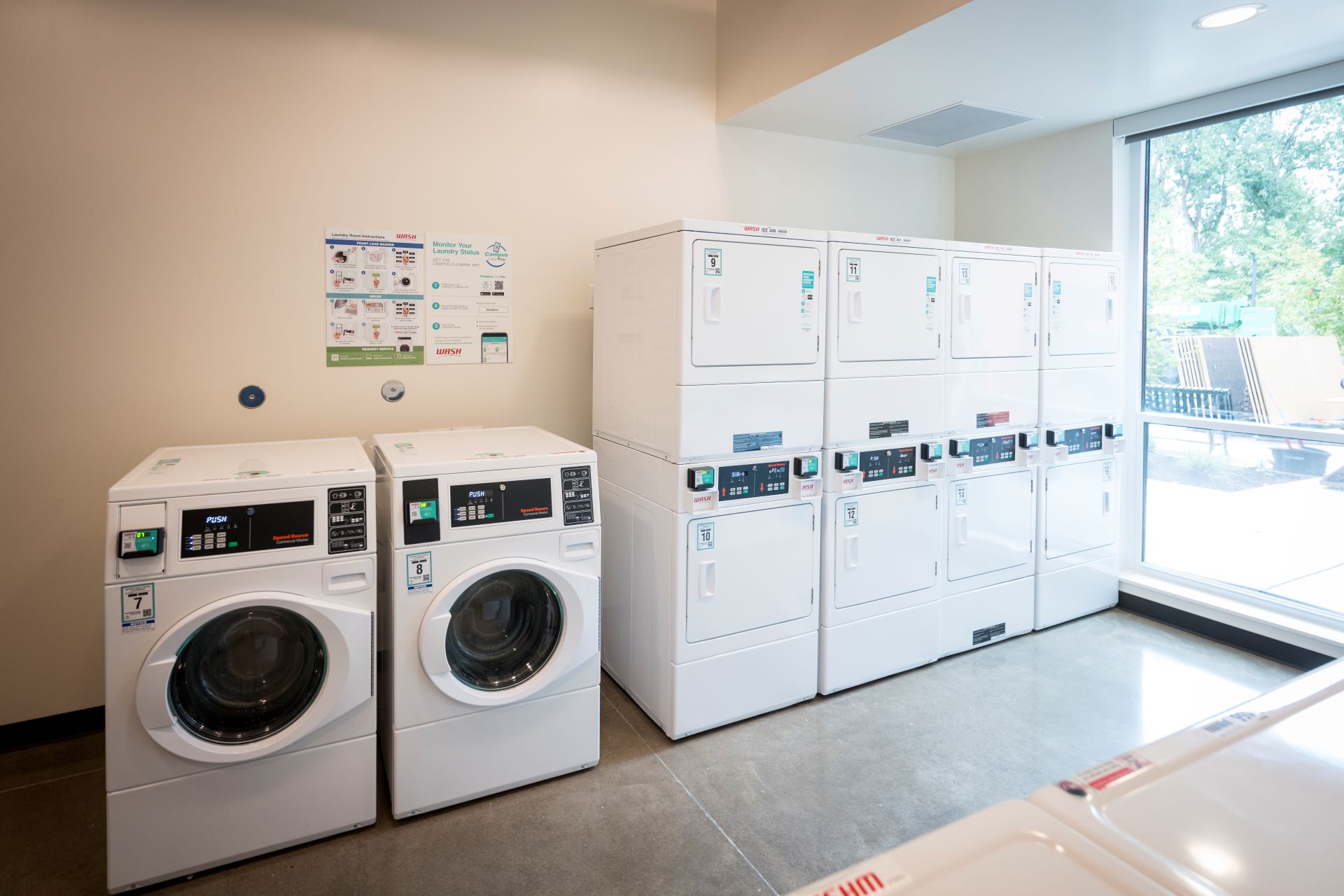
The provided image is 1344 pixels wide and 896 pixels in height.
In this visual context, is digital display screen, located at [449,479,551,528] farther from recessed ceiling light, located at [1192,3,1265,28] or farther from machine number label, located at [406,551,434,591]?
recessed ceiling light, located at [1192,3,1265,28]

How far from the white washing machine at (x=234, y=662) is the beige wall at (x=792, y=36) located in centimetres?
237

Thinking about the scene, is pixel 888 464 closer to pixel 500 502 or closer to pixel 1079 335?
pixel 1079 335

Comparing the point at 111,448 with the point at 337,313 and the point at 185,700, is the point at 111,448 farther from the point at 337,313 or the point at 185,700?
the point at 185,700

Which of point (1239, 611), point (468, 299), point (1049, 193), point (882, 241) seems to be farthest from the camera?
point (1049, 193)

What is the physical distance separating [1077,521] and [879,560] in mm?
1395

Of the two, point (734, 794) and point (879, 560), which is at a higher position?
point (879, 560)

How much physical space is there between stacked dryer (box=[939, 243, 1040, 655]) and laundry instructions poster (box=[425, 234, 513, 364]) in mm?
1969

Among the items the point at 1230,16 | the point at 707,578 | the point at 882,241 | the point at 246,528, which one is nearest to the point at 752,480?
the point at 707,578

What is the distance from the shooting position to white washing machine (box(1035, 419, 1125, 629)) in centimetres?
374

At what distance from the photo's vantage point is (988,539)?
11.6 feet

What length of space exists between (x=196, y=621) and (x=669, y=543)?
1476 millimetres

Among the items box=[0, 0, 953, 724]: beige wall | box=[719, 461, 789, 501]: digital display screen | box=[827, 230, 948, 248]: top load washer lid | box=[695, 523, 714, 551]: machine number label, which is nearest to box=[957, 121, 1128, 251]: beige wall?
box=[827, 230, 948, 248]: top load washer lid

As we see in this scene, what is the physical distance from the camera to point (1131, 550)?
4.20 m

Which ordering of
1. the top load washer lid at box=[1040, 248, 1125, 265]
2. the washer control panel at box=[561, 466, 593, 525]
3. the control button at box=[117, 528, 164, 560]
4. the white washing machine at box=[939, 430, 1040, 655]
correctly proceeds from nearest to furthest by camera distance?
the control button at box=[117, 528, 164, 560] → the washer control panel at box=[561, 466, 593, 525] → the white washing machine at box=[939, 430, 1040, 655] → the top load washer lid at box=[1040, 248, 1125, 265]
